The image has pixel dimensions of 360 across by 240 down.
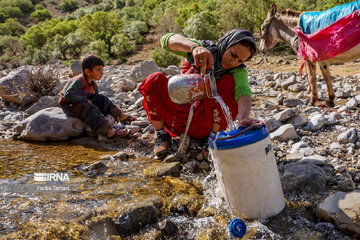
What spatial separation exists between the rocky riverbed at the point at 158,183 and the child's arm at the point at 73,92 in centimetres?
36

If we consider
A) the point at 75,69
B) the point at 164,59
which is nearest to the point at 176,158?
the point at 75,69

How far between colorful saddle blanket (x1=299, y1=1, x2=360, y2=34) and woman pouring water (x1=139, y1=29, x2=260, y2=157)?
6.24 ft

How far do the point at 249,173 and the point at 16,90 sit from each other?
5.34m

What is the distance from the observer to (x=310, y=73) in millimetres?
4230

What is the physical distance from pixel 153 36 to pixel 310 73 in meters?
17.5

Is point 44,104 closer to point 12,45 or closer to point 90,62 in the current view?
point 90,62

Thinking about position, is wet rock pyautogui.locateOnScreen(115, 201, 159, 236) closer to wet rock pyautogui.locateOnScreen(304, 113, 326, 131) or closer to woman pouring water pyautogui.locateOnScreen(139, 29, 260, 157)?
woman pouring water pyautogui.locateOnScreen(139, 29, 260, 157)

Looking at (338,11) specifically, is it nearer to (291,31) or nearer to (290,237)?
(291,31)

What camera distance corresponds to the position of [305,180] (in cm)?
200

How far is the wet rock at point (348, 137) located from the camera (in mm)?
2570

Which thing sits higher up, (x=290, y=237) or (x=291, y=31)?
(x=291, y=31)

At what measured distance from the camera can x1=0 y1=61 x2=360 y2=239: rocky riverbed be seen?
65.9 inches

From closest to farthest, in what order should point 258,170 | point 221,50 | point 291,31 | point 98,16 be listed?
point 258,170 < point 221,50 < point 291,31 < point 98,16

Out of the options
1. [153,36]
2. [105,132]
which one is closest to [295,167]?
[105,132]
